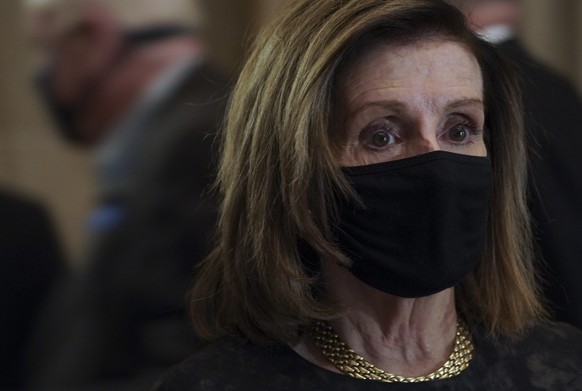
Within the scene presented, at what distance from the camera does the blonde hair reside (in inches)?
113

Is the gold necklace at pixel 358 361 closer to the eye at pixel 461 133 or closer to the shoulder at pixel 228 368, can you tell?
the shoulder at pixel 228 368

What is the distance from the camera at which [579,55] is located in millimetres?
4031

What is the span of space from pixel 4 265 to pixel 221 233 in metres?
0.97

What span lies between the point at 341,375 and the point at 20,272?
1191 mm

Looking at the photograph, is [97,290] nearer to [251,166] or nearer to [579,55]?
[251,166]

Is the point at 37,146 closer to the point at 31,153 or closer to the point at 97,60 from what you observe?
the point at 31,153

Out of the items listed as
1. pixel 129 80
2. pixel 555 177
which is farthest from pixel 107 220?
pixel 555 177

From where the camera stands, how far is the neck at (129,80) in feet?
9.73

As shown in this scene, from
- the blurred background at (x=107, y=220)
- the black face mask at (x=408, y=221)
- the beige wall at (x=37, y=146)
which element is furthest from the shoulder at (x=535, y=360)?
the beige wall at (x=37, y=146)

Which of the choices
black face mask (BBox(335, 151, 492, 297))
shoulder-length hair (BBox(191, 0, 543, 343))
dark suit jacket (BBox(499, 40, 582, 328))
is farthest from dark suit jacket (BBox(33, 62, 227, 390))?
black face mask (BBox(335, 151, 492, 297))

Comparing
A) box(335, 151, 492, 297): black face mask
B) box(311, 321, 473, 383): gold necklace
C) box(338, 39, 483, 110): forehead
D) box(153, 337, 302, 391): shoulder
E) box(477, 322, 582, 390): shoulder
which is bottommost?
box(153, 337, 302, 391): shoulder

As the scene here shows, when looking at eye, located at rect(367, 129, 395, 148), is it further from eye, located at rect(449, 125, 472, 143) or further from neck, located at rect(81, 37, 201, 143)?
neck, located at rect(81, 37, 201, 143)

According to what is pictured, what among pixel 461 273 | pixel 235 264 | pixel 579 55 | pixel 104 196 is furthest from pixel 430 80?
pixel 579 55

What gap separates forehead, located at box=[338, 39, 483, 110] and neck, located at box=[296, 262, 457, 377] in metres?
0.28
